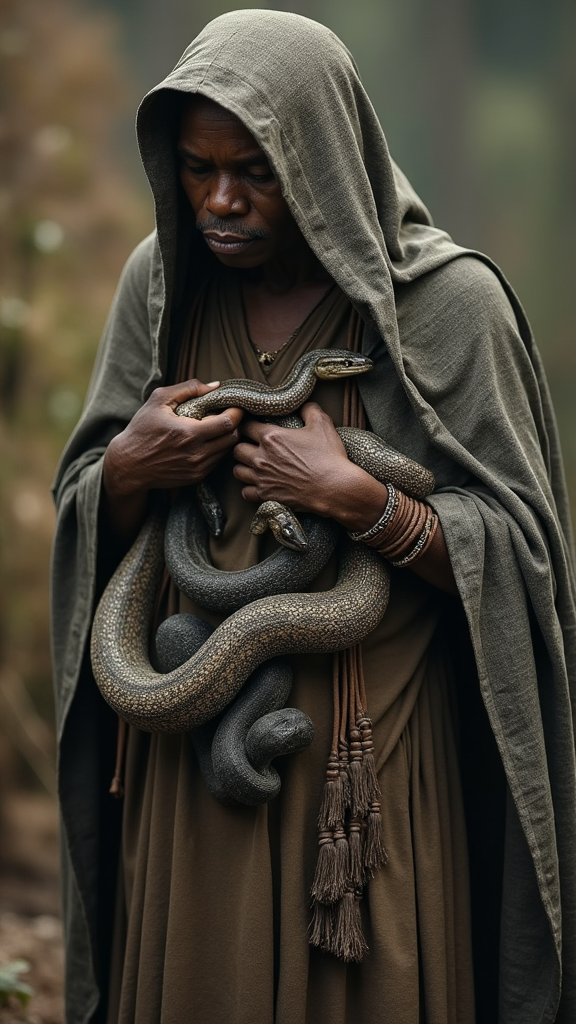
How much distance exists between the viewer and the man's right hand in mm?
2502

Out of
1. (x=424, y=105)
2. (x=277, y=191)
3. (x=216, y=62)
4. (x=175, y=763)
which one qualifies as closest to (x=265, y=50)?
(x=216, y=62)

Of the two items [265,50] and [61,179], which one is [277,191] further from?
[61,179]

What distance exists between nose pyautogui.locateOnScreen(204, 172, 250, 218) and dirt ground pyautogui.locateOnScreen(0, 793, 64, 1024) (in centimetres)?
282

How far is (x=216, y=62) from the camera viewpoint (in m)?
2.38

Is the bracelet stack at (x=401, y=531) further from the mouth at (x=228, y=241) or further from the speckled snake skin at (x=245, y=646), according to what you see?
the mouth at (x=228, y=241)

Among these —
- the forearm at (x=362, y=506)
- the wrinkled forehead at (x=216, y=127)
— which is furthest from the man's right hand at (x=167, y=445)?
the wrinkled forehead at (x=216, y=127)

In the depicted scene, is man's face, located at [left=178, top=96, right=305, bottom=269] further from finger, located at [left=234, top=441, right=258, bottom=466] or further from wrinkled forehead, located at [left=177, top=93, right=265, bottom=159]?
finger, located at [left=234, top=441, right=258, bottom=466]

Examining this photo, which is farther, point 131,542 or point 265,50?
point 131,542

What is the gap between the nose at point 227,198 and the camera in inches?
94.8

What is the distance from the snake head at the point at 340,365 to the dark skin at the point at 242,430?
91mm

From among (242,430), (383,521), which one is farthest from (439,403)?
(242,430)

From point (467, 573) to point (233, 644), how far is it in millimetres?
567

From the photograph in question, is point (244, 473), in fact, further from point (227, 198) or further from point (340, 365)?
point (227, 198)

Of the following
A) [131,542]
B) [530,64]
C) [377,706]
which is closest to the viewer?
[377,706]
